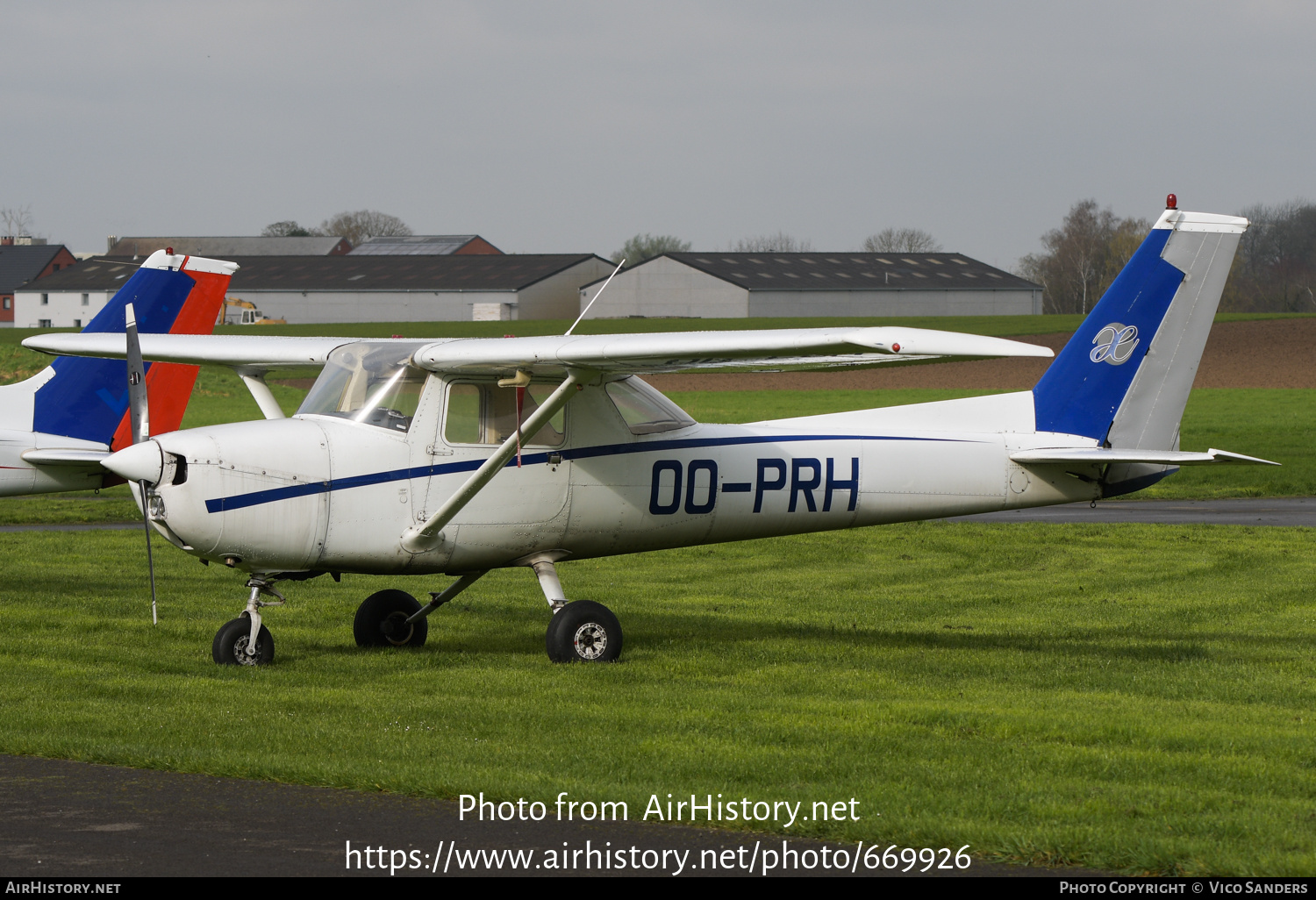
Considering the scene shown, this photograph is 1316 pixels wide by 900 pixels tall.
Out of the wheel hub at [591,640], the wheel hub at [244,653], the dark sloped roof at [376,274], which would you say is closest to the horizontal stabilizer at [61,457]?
the wheel hub at [244,653]

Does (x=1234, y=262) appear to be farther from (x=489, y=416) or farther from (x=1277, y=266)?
(x=489, y=416)

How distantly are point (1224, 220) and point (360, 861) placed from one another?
9.17 meters

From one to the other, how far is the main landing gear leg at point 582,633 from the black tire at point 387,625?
1.49 metres

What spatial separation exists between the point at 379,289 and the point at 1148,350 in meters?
99.1

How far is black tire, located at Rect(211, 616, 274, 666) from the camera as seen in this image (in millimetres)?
10180

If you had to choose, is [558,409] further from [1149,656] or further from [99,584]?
[99,584]

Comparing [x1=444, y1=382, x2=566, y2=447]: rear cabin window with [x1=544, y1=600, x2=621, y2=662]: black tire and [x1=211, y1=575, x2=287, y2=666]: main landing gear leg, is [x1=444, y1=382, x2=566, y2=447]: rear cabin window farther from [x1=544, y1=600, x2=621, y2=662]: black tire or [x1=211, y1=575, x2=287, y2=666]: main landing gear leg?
[x1=211, y1=575, x2=287, y2=666]: main landing gear leg

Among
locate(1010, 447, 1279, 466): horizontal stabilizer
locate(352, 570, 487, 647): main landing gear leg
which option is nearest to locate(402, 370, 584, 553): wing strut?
locate(352, 570, 487, 647): main landing gear leg

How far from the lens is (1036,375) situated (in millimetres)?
53969

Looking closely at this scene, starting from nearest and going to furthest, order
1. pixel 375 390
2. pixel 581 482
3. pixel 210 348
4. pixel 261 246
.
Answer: pixel 375 390, pixel 581 482, pixel 210 348, pixel 261 246

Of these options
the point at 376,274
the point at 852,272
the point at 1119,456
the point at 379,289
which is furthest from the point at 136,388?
the point at 376,274

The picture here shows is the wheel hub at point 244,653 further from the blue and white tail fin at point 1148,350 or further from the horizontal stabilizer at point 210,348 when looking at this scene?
the blue and white tail fin at point 1148,350

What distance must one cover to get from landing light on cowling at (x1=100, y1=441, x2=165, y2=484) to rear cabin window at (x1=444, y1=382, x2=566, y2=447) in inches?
75.9
